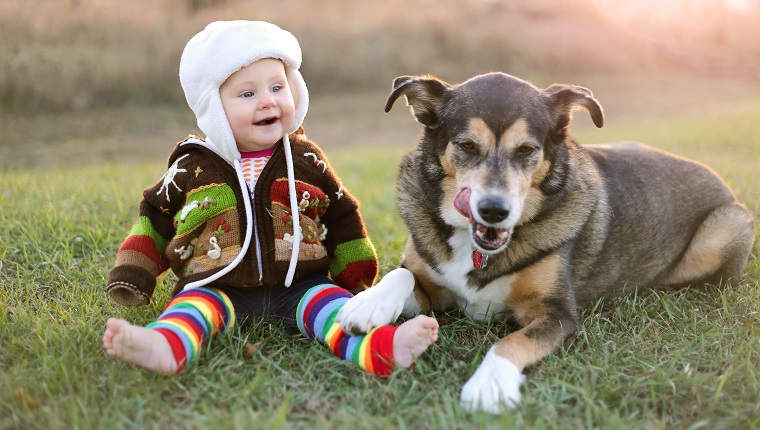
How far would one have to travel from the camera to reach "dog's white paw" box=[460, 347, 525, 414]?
94.9 inches

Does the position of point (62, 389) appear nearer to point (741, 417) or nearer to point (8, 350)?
point (8, 350)

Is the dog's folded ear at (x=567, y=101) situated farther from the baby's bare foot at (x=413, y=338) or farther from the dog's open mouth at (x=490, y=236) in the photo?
Answer: the baby's bare foot at (x=413, y=338)

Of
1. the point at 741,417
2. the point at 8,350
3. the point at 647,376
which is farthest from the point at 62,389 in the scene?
the point at 741,417

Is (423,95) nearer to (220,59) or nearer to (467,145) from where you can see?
(467,145)

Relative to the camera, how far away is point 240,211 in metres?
3.04

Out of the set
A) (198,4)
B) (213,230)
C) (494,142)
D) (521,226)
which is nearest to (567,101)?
(494,142)

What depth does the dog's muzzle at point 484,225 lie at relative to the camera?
2816 millimetres

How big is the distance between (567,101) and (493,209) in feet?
2.97

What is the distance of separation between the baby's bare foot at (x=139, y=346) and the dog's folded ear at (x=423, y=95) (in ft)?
5.16

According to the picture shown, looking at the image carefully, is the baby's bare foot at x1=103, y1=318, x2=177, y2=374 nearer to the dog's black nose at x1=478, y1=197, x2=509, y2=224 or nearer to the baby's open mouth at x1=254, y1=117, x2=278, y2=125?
the baby's open mouth at x1=254, y1=117, x2=278, y2=125

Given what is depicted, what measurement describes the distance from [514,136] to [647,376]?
1.23 meters

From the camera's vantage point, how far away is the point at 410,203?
11.5 feet

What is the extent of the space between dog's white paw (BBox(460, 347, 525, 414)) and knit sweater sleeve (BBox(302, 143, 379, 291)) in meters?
0.99

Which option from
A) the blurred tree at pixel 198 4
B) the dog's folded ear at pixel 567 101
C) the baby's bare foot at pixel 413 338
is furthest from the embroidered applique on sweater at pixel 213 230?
the blurred tree at pixel 198 4
